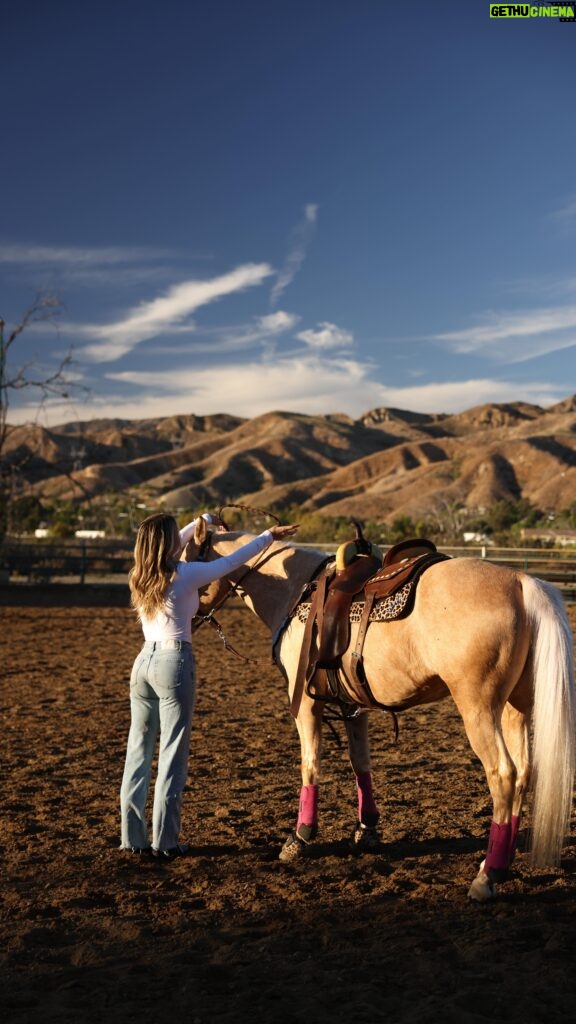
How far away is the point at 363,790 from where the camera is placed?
4.61m

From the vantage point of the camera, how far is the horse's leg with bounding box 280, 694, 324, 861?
14.1ft

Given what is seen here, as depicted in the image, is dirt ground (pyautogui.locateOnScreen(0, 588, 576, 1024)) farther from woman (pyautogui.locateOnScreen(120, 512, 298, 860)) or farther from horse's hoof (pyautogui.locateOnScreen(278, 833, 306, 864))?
woman (pyautogui.locateOnScreen(120, 512, 298, 860))

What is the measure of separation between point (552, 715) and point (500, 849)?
0.65 meters

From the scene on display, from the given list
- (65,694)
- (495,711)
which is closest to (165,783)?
(495,711)

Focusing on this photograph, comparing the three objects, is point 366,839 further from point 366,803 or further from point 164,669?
point 164,669

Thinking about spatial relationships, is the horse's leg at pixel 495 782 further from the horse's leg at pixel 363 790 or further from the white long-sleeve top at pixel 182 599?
the white long-sleeve top at pixel 182 599

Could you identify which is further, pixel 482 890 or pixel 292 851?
pixel 292 851

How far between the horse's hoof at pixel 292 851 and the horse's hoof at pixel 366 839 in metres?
0.35

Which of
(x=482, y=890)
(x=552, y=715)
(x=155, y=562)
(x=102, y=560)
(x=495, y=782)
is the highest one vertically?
(x=155, y=562)

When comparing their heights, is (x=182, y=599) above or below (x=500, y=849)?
above

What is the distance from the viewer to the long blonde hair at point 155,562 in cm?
423

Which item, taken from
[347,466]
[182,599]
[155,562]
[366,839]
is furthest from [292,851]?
[347,466]

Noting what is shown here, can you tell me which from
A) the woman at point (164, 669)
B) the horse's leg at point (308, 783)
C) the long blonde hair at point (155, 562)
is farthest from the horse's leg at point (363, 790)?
the long blonde hair at point (155, 562)

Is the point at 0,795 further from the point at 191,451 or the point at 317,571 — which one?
the point at 191,451
